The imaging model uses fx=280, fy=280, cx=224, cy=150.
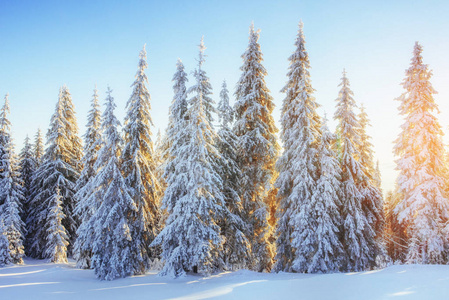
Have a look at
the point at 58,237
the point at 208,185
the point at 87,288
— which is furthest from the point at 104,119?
the point at 58,237

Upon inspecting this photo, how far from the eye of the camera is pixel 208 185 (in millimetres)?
17047

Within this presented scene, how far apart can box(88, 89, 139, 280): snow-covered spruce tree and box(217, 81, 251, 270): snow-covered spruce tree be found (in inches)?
234

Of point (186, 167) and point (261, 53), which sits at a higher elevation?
point (261, 53)

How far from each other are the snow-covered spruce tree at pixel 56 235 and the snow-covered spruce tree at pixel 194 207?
16.1 meters

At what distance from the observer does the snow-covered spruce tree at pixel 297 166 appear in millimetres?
17609

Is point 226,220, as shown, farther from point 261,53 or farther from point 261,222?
point 261,53

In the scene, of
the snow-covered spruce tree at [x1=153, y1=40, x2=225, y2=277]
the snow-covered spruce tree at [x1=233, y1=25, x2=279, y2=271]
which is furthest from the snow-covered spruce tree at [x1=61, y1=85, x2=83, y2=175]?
the snow-covered spruce tree at [x1=233, y1=25, x2=279, y2=271]

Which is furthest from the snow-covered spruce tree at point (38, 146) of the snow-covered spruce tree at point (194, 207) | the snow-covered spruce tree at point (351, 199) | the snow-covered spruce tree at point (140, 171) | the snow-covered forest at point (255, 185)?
the snow-covered spruce tree at point (351, 199)

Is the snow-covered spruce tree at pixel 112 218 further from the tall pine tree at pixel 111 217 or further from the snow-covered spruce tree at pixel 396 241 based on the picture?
the snow-covered spruce tree at pixel 396 241

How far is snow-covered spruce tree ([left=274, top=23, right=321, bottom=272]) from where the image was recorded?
17.6 metres

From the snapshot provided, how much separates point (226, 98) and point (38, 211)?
23561 millimetres

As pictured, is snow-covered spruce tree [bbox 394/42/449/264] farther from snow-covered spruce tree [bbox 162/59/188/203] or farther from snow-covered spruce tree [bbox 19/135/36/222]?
snow-covered spruce tree [bbox 19/135/36/222]

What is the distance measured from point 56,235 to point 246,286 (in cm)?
2286

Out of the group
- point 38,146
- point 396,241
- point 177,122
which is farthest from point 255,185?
point 38,146
